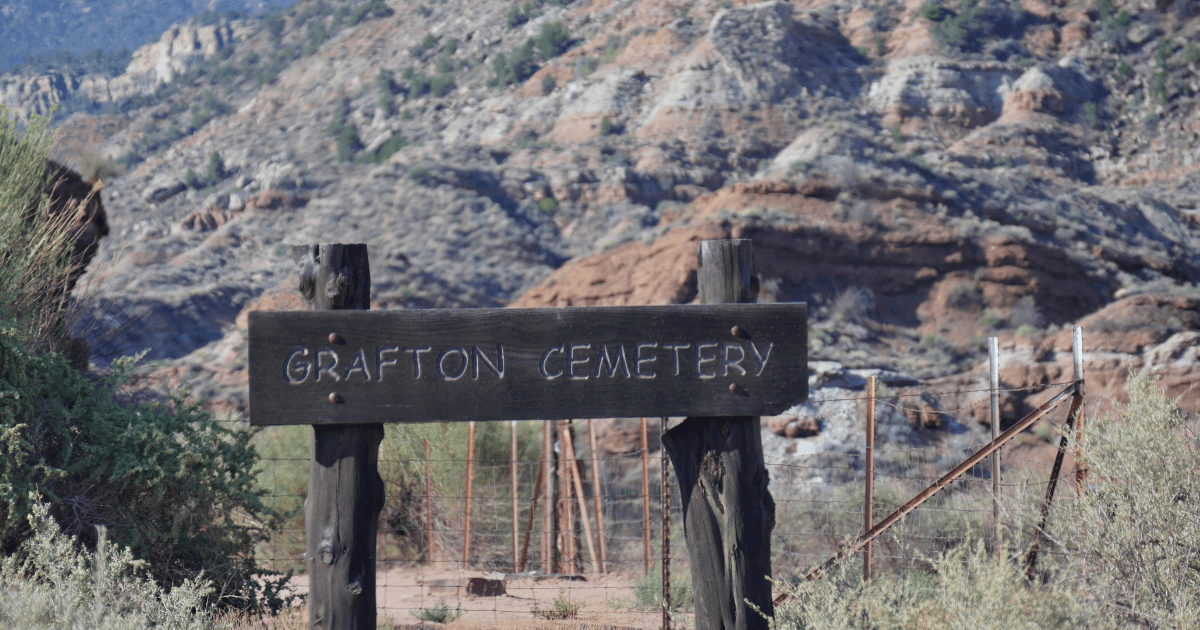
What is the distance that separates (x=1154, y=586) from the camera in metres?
3.73

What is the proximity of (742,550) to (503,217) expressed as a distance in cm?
2863

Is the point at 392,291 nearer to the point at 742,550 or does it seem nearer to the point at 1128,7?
the point at 742,550

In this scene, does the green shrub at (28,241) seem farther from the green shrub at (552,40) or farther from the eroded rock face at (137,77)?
the eroded rock face at (137,77)

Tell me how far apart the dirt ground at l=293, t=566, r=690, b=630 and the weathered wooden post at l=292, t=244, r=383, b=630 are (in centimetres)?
257

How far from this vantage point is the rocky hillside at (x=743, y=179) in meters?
22.2

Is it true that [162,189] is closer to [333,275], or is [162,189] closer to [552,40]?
[552,40]

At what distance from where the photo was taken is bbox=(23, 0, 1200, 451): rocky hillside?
2225cm

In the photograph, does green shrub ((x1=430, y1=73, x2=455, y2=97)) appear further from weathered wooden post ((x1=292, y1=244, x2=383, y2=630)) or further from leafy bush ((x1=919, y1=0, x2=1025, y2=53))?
weathered wooden post ((x1=292, y1=244, x2=383, y2=630))

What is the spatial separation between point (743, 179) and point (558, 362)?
30779mm

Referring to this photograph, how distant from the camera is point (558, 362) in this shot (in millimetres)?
3338

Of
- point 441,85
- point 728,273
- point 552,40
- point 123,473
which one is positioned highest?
point 552,40

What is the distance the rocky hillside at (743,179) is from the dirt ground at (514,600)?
8.34 metres

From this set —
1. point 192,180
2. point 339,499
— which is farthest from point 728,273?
point 192,180

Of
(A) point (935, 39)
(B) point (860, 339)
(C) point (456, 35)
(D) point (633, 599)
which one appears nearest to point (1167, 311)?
(B) point (860, 339)
